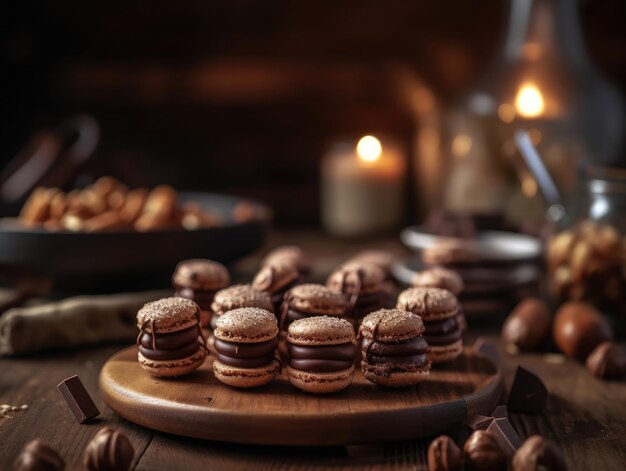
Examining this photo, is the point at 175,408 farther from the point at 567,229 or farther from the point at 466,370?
the point at 567,229

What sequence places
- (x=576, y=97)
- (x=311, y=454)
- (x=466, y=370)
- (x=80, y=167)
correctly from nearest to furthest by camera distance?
(x=311, y=454)
(x=466, y=370)
(x=576, y=97)
(x=80, y=167)

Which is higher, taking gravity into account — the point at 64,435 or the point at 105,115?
the point at 105,115

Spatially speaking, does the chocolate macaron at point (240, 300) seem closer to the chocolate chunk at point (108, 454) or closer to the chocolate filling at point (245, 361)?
the chocolate filling at point (245, 361)

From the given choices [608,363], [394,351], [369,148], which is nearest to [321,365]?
[394,351]

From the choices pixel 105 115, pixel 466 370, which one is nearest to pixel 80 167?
pixel 105 115

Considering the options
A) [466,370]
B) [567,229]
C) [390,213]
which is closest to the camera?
[466,370]

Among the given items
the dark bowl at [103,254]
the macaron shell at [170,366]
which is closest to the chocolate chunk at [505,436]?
the macaron shell at [170,366]

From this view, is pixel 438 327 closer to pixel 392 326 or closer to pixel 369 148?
pixel 392 326
